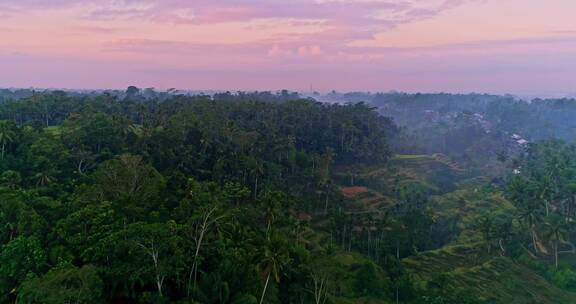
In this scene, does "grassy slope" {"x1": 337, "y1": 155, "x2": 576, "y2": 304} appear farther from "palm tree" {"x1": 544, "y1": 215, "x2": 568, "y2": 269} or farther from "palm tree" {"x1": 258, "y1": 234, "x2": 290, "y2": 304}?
"palm tree" {"x1": 258, "y1": 234, "x2": 290, "y2": 304}

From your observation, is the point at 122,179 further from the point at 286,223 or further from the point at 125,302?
the point at 286,223

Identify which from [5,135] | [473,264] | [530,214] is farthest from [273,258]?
[530,214]

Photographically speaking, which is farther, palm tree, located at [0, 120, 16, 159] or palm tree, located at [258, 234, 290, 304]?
palm tree, located at [0, 120, 16, 159]

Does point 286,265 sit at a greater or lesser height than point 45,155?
lesser

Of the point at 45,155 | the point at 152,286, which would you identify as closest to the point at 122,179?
the point at 152,286

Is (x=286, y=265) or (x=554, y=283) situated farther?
(x=554, y=283)

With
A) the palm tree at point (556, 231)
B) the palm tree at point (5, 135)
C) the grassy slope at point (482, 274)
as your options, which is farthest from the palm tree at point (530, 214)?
the palm tree at point (5, 135)

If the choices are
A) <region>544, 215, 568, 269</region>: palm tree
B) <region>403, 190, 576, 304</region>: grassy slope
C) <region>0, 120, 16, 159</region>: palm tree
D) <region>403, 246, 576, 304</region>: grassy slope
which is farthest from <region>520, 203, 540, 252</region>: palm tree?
<region>0, 120, 16, 159</region>: palm tree
